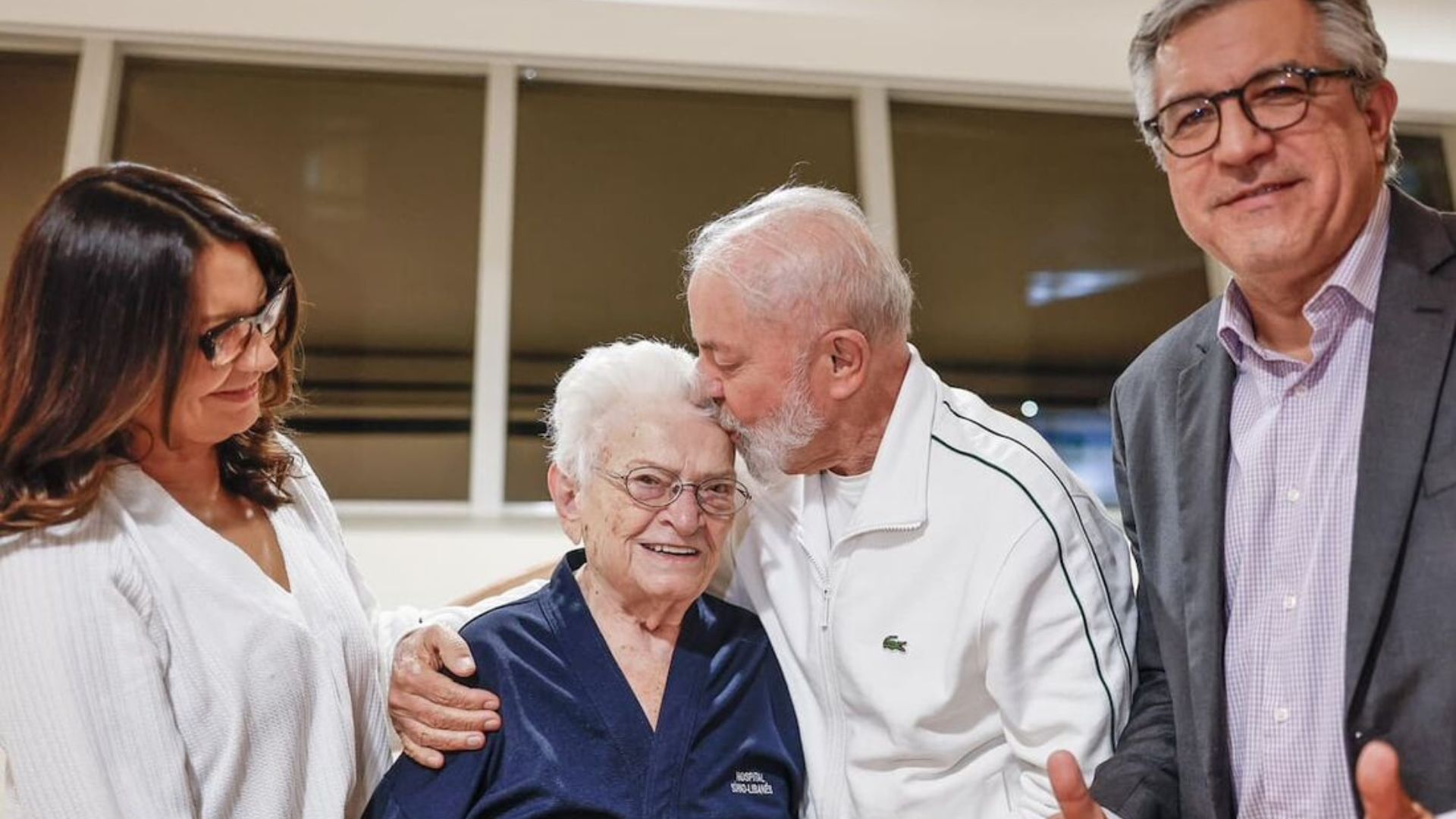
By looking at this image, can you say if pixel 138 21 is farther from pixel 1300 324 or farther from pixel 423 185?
pixel 1300 324

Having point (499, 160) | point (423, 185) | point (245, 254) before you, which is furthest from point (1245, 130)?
point (423, 185)

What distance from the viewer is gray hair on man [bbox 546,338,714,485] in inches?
66.4

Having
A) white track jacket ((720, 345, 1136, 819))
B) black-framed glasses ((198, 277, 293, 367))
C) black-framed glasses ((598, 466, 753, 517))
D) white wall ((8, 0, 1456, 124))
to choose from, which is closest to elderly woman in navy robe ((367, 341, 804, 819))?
black-framed glasses ((598, 466, 753, 517))

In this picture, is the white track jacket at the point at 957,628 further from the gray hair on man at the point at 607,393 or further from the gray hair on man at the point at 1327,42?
the gray hair on man at the point at 1327,42

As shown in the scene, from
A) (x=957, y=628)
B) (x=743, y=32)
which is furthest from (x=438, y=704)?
(x=743, y=32)

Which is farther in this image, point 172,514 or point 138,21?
point 138,21

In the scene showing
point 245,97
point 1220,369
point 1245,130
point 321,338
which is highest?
point 245,97

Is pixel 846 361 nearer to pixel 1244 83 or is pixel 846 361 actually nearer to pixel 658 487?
pixel 658 487

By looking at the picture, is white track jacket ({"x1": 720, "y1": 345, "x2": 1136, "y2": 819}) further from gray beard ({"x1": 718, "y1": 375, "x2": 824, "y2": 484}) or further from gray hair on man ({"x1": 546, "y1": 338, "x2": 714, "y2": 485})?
gray hair on man ({"x1": 546, "y1": 338, "x2": 714, "y2": 485})

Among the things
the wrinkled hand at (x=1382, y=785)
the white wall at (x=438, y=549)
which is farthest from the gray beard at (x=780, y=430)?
the white wall at (x=438, y=549)

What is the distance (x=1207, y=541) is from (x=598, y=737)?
2.97 ft

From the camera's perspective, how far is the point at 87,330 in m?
1.30

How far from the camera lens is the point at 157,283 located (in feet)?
4.41

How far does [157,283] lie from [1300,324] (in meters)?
1.49
